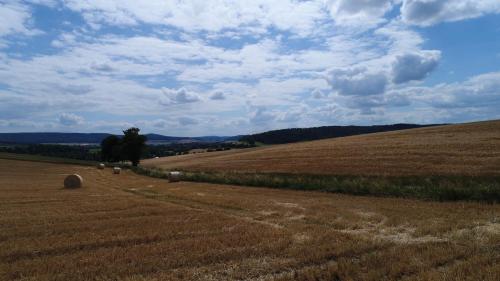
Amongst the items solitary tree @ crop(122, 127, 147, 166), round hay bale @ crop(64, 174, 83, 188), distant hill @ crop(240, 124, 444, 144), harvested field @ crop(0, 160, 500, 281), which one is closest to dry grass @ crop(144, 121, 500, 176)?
harvested field @ crop(0, 160, 500, 281)

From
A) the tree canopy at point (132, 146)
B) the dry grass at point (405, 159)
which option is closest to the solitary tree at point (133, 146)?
the tree canopy at point (132, 146)

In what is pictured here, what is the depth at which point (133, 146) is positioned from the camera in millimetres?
77125

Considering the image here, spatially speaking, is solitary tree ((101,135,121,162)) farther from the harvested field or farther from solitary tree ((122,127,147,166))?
the harvested field

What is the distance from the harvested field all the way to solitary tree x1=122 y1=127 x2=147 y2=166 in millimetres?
60243

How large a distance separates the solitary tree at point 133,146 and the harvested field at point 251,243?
60.2 metres

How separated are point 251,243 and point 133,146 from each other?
227 ft

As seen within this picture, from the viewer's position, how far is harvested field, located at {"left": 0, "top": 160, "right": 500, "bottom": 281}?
8.62 metres

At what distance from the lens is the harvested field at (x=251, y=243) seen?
862 cm

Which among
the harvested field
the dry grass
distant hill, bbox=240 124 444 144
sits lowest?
the harvested field

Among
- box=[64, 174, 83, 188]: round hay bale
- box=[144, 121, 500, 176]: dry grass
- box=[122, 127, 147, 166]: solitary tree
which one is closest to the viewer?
box=[144, 121, 500, 176]: dry grass

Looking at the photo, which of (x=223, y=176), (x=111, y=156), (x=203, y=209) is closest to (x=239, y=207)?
(x=203, y=209)

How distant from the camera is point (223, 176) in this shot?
36031mm

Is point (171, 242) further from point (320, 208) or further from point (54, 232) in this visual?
point (320, 208)

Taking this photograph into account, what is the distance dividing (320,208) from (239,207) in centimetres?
329
